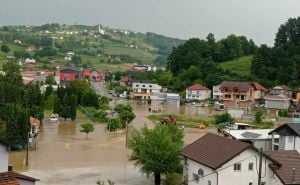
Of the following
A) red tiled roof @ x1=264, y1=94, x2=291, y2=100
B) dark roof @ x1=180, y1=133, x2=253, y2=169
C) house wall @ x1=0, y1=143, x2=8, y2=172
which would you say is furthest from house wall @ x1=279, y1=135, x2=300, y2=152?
red tiled roof @ x1=264, y1=94, x2=291, y2=100

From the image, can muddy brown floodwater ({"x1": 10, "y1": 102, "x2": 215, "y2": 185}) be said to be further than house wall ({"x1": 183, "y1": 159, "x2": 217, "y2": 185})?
Yes

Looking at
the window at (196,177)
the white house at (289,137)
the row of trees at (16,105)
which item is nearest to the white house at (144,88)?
the row of trees at (16,105)

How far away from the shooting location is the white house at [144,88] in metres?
65.9

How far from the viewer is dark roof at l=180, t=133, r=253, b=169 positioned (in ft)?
59.2

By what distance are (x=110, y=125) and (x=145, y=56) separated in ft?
465

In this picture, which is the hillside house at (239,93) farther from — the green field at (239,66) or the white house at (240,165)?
the white house at (240,165)

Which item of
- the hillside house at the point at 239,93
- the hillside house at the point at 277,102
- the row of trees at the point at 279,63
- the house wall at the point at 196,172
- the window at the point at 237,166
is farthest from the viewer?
the row of trees at the point at 279,63

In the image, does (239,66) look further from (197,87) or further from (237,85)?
(237,85)

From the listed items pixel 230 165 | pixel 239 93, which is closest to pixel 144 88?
pixel 239 93

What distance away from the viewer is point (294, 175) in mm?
17016

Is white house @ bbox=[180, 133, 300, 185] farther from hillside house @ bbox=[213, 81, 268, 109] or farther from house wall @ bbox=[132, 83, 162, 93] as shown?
house wall @ bbox=[132, 83, 162, 93]

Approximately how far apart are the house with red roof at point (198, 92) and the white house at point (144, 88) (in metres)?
5.57

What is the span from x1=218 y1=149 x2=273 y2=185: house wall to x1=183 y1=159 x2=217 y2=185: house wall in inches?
14.4

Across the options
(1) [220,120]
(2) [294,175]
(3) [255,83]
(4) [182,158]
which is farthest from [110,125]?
(3) [255,83]
